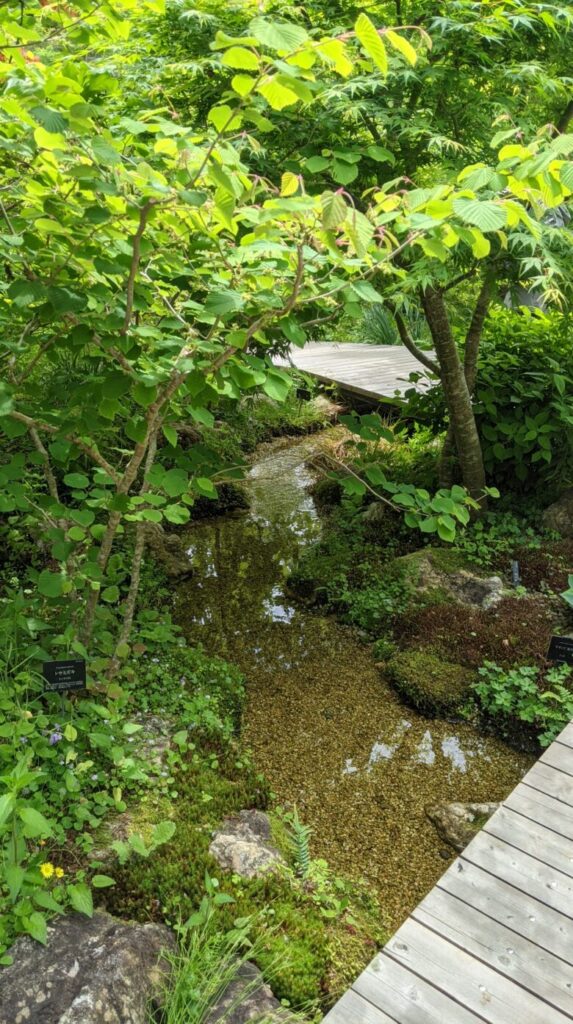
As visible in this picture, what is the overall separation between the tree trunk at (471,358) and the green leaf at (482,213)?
2.28 m

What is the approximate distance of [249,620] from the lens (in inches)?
175

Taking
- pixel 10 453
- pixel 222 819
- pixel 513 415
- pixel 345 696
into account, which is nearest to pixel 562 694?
pixel 345 696

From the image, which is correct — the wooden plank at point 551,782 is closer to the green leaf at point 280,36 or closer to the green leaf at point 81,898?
the green leaf at point 81,898

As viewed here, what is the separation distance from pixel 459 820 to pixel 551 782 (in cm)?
54

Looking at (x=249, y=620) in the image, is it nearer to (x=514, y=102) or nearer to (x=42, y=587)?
(x=42, y=587)

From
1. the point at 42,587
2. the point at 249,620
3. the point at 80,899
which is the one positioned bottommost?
the point at 249,620

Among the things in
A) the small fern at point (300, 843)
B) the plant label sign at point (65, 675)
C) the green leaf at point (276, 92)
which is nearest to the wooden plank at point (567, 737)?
the small fern at point (300, 843)

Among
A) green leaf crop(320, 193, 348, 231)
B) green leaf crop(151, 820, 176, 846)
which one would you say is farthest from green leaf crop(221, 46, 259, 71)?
green leaf crop(151, 820, 176, 846)

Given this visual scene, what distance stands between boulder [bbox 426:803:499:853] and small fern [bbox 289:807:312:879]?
1.77 feet

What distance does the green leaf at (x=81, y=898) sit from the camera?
212 centimetres

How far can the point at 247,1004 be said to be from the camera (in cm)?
207

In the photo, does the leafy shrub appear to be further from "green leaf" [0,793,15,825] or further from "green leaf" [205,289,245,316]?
"green leaf" [0,793,15,825]

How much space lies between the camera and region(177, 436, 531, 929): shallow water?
283 cm

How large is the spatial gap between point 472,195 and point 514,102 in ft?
7.51
